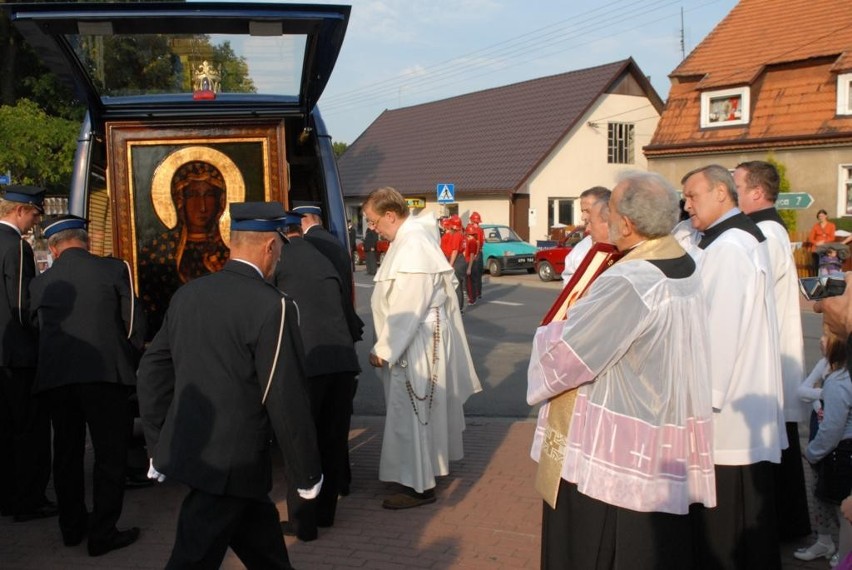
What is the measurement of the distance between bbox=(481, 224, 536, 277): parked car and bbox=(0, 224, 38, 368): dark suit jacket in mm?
21912

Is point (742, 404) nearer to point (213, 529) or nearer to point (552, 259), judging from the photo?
point (213, 529)

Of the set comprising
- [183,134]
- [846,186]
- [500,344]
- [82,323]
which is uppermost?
[846,186]

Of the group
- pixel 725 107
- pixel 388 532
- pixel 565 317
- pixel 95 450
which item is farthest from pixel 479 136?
pixel 565 317

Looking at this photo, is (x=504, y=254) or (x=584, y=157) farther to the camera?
(x=584, y=157)

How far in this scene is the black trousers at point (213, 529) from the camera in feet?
11.0

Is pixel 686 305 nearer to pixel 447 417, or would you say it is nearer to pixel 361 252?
pixel 447 417

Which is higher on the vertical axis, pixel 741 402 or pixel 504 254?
pixel 741 402

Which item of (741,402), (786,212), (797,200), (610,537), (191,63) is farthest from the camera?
(786,212)

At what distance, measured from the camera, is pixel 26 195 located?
18.9 feet

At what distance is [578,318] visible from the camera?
327 cm

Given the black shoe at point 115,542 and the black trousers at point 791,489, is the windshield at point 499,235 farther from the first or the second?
the black shoe at point 115,542

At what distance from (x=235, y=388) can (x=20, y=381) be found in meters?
2.84

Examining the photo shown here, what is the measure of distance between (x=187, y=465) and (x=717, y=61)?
29720mm

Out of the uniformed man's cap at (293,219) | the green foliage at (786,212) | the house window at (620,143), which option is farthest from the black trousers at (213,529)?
the house window at (620,143)
